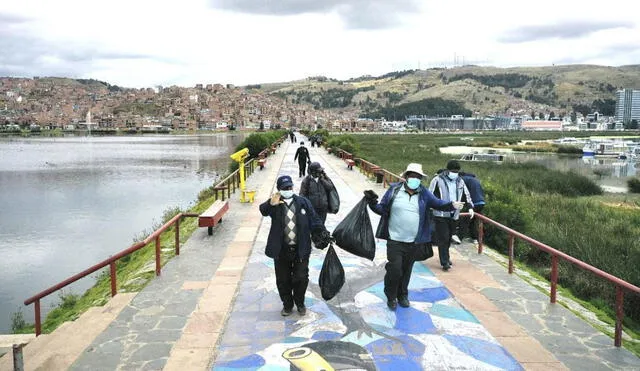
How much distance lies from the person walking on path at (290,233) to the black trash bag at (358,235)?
1.20 feet

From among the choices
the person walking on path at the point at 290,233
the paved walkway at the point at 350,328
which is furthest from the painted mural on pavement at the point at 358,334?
the person walking on path at the point at 290,233

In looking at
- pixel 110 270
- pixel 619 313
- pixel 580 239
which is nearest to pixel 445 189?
pixel 619 313

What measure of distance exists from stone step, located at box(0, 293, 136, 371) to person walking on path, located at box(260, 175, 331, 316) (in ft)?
6.04

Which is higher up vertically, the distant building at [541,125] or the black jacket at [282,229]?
the distant building at [541,125]

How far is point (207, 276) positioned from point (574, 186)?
23.1 m

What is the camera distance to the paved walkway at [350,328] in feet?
14.6

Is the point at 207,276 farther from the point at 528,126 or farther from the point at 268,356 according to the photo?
the point at 528,126

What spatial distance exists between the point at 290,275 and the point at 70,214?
19.5 meters

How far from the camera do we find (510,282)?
270 inches

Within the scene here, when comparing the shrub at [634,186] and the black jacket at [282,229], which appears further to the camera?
the shrub at [634,186]

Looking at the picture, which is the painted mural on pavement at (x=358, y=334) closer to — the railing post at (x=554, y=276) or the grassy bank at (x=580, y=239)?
the railing post at (x=554, y=276)

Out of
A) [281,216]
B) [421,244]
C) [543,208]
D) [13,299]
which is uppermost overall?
[281,216]

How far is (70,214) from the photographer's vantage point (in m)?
22.2

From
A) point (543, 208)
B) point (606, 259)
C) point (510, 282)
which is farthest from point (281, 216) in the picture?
point (543, 208)
